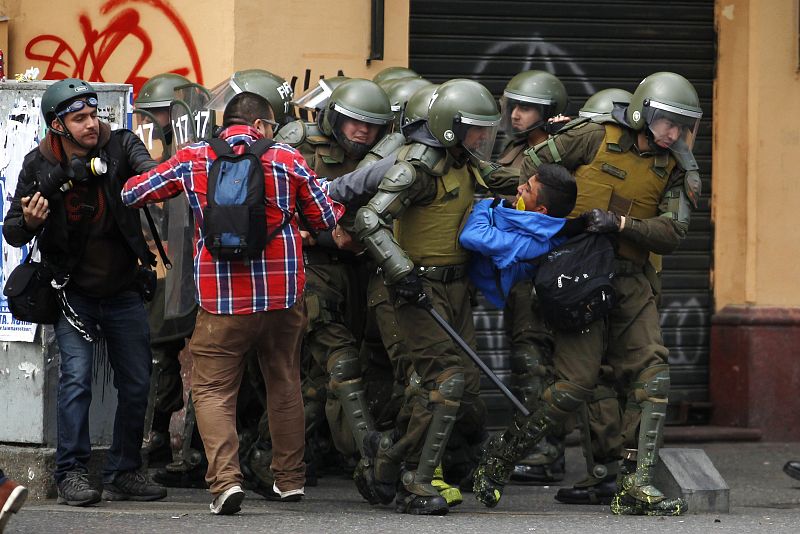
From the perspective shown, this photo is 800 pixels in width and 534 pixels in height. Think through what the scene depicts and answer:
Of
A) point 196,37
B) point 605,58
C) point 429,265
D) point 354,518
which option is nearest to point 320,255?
point 429,265

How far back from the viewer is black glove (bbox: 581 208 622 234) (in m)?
7.08

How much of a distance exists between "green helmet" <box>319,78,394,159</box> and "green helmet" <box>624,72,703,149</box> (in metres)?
1.24

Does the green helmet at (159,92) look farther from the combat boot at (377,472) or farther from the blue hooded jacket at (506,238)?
the combat boot at (377,472)

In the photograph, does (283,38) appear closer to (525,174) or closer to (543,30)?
(543,30)

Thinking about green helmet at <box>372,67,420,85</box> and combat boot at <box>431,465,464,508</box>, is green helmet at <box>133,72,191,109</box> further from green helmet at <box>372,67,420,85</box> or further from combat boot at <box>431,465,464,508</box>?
combat boot at <box>431,465,464,508</box>

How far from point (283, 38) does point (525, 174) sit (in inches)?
109

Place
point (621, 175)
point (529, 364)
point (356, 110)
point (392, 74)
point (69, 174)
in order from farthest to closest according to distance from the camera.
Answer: point (392, 74), point (529, 364), point (356, 110), point (621, 175), point (69, 174)

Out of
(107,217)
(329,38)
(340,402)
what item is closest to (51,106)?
(107,217)

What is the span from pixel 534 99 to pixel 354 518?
2845 millimetres

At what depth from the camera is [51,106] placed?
6.71m

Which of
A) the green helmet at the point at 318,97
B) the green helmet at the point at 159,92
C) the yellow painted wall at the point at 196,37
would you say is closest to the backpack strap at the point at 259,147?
the green helmet at the point at 318,97

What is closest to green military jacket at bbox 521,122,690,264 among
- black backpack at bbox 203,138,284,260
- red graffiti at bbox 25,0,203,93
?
black backpack at bbox 203,138,284,260

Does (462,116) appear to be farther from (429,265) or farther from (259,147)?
(259,147)

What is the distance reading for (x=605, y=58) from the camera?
1054cm
